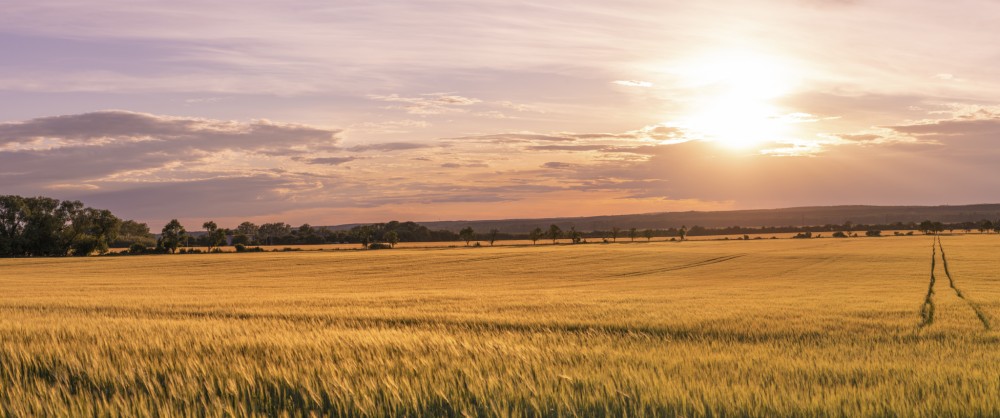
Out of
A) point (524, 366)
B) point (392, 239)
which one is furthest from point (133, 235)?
point (524, 366)

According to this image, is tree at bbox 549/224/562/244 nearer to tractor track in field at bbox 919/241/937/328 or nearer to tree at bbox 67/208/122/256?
tree at bbox 67/208/122/256

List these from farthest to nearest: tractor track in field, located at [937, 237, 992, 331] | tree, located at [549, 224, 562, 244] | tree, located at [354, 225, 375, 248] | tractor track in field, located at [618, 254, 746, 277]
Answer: tree, located at [549, 224, 562, 244] < tree, located at [354, 225, 375, 248] < tractor track in field, located at [618, 254, 746, 277] < tractor track in field, located at [937, 237, 992, 331]

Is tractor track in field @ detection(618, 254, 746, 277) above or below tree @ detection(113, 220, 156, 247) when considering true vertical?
below

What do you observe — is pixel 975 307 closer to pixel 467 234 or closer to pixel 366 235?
pixel 366 235

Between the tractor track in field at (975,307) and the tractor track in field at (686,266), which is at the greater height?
the tractor track in field at (975,307)

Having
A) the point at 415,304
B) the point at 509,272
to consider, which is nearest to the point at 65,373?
the point at 415,304

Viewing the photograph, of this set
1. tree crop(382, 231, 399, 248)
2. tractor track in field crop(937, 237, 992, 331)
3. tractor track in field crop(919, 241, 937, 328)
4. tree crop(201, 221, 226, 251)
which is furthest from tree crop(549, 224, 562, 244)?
tractor track in field crop(919, 241, 937, 328)

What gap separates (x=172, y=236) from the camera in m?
110

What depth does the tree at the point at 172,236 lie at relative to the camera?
108 meters

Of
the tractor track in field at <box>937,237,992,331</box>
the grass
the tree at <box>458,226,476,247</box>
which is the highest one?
the tree at <box>458,226,476,247</box>

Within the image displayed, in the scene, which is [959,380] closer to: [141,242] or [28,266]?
[28,266]

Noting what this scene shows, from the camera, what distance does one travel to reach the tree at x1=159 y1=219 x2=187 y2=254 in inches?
4254

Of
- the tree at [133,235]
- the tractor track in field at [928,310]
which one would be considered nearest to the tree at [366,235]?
the tree at [133,235]

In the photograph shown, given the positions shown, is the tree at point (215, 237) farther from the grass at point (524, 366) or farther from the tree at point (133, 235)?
the grass at point (524, 366)
